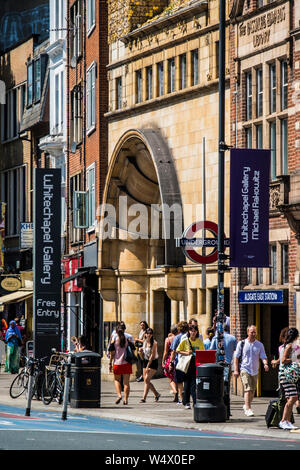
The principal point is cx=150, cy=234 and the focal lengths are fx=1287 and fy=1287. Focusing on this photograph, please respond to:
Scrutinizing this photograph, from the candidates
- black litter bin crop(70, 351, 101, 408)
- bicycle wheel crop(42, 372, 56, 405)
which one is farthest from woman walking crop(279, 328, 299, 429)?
bicycle wheel crop(42, 372, 56, 405)

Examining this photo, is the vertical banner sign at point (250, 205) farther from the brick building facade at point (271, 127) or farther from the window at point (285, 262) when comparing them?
the window at point (285, 262)

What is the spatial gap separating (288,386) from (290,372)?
0.25 meters

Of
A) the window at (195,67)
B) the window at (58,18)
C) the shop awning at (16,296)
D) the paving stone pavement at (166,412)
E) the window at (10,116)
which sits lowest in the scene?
the paving stone pavement at (166,412)

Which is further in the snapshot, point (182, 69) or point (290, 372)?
point (182, 69)

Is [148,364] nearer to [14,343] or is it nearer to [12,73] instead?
[14,343]

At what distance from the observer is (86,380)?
Answer: 87.0ft

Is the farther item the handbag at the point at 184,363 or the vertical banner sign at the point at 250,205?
the vertical banner sign at the point at 250,205

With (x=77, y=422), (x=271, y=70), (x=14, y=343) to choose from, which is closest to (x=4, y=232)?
(x=14, y=343)

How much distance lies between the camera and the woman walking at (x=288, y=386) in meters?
21.1

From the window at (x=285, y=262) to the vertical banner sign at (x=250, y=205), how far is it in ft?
5.16

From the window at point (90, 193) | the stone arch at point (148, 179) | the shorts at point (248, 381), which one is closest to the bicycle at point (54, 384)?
the shorts at point (248, 381)

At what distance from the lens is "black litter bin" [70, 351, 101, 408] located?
26.4 m

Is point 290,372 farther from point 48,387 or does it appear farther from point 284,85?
point 284,85

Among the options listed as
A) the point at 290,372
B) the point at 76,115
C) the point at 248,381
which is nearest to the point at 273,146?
the point at 248,381
